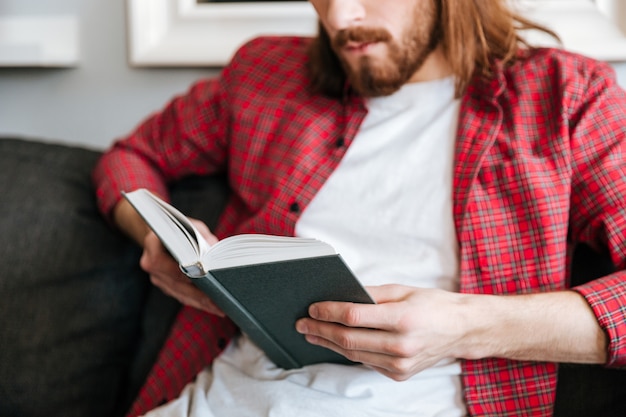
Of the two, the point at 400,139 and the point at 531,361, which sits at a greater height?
the point at 400,139

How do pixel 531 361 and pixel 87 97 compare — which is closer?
pixel 531 361

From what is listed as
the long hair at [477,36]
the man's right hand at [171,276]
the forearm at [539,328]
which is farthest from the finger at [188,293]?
the long hair at [477,36]

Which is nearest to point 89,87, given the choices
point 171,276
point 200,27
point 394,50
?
point 200,27

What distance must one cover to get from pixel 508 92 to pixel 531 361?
42 cm

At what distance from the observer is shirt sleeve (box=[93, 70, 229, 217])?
136 centimetres

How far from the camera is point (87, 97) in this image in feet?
5.61

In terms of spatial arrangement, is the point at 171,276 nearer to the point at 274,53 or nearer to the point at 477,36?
the point at 274,53

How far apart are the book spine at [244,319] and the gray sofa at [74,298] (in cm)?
40

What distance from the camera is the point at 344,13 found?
3.64ft

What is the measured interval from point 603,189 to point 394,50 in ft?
1.27

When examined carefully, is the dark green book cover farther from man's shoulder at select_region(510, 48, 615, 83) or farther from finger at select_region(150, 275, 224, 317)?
man's shoulder at select_region(510, 48, 615, 83)

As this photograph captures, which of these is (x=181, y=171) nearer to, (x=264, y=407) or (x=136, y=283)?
(x=136, y=283)

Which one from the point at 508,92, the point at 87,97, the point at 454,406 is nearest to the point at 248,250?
the point at 454,406

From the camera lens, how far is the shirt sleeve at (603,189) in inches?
37.2
